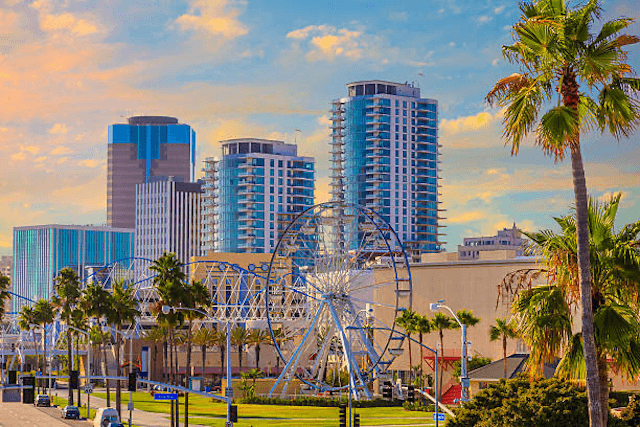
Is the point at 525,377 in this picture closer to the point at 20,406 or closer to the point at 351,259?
the point at 351,259

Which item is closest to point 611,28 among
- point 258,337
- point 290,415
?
point 290,415

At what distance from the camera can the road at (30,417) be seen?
3883 inches

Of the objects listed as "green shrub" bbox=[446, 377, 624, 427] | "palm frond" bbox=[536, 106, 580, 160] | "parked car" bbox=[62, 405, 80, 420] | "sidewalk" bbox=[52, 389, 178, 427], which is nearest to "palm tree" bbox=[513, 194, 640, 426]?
"palm frond" bbox=[536, 106, 580, 160]

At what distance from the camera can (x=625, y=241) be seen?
2716 centimetres

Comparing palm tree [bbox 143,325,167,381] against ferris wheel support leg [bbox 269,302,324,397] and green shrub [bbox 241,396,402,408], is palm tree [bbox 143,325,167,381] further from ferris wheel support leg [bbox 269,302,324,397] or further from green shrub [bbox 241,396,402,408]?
ferris wheel support leg [bbox 269,302,324,397]

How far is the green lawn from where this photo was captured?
9691 centimetres

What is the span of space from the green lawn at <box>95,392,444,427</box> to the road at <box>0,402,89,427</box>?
11946 millimetres

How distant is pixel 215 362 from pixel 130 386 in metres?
125

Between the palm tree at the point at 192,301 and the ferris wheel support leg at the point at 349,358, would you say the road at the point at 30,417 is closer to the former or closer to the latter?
the palm tree at the point at 192,301

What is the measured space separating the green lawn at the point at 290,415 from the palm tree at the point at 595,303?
2656 inches

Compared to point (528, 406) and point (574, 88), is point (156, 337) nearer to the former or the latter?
point (528, 406)

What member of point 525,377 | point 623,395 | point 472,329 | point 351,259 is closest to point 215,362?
point 472,329

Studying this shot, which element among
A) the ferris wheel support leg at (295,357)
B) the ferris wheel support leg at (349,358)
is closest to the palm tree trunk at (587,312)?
the ferris wheel support leg at (349,358)

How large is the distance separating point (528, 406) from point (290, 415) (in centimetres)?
6998
